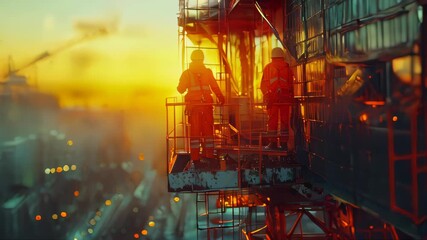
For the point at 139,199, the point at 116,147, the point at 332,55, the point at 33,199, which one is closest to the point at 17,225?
the point at 33,199

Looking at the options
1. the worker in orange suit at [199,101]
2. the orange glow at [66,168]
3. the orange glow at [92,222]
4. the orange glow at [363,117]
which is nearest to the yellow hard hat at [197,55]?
the worker in orange suit at [199,101]

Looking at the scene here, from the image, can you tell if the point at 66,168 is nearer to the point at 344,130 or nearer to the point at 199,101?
the point at 199,101

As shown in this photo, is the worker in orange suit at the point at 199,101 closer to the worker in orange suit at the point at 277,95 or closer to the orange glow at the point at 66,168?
the worker in orange suit at the point at 277,95

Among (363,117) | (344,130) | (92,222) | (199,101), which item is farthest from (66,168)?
(363,117)

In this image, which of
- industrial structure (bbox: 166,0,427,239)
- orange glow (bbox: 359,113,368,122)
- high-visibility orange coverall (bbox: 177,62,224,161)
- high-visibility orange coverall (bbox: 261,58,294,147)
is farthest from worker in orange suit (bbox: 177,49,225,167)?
orange glow (bbox: 359,113,368,122)

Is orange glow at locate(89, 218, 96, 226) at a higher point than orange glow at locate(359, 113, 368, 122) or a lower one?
lower

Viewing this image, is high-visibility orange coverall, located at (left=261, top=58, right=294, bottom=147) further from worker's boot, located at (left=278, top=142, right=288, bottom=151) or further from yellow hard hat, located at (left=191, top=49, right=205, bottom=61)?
yellow hard hat, located at (left=191, top=49, right=205, bottom=61)

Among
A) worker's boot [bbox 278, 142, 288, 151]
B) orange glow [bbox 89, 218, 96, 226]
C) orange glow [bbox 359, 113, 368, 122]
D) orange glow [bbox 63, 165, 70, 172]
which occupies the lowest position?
orange glow [bbox 89, 218, 96, 226]
